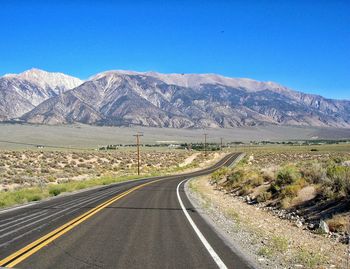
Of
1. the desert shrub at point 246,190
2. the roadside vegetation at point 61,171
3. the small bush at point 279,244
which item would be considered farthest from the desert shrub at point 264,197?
the roadside vegetation at point 61,171

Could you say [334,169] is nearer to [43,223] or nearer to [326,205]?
[326,205]

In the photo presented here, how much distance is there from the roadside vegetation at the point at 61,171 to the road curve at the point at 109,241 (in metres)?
6.75

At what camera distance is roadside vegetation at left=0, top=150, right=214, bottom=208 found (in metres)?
26.9

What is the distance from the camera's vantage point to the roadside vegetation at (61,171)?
2689cm

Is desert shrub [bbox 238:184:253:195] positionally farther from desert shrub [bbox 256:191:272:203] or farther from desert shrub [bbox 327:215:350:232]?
desert shrub [bbox 327:215:350:232]

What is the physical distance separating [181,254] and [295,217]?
832cm

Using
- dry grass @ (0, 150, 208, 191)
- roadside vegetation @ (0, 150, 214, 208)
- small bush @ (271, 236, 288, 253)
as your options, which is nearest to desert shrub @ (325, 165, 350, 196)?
small bush @ (271, 236, 288, 253)

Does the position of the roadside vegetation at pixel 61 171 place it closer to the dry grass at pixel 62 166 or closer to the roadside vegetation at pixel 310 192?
the dry grass at pixel 62 166

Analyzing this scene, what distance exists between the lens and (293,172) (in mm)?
22531

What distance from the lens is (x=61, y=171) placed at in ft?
197

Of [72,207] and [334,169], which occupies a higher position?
[334,169]

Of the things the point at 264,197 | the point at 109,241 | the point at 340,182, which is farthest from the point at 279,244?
the point at 264,197

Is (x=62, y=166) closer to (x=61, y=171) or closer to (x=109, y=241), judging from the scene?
(x=61, y=171)

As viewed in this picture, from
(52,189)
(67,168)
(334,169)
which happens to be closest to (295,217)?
(334,169)
